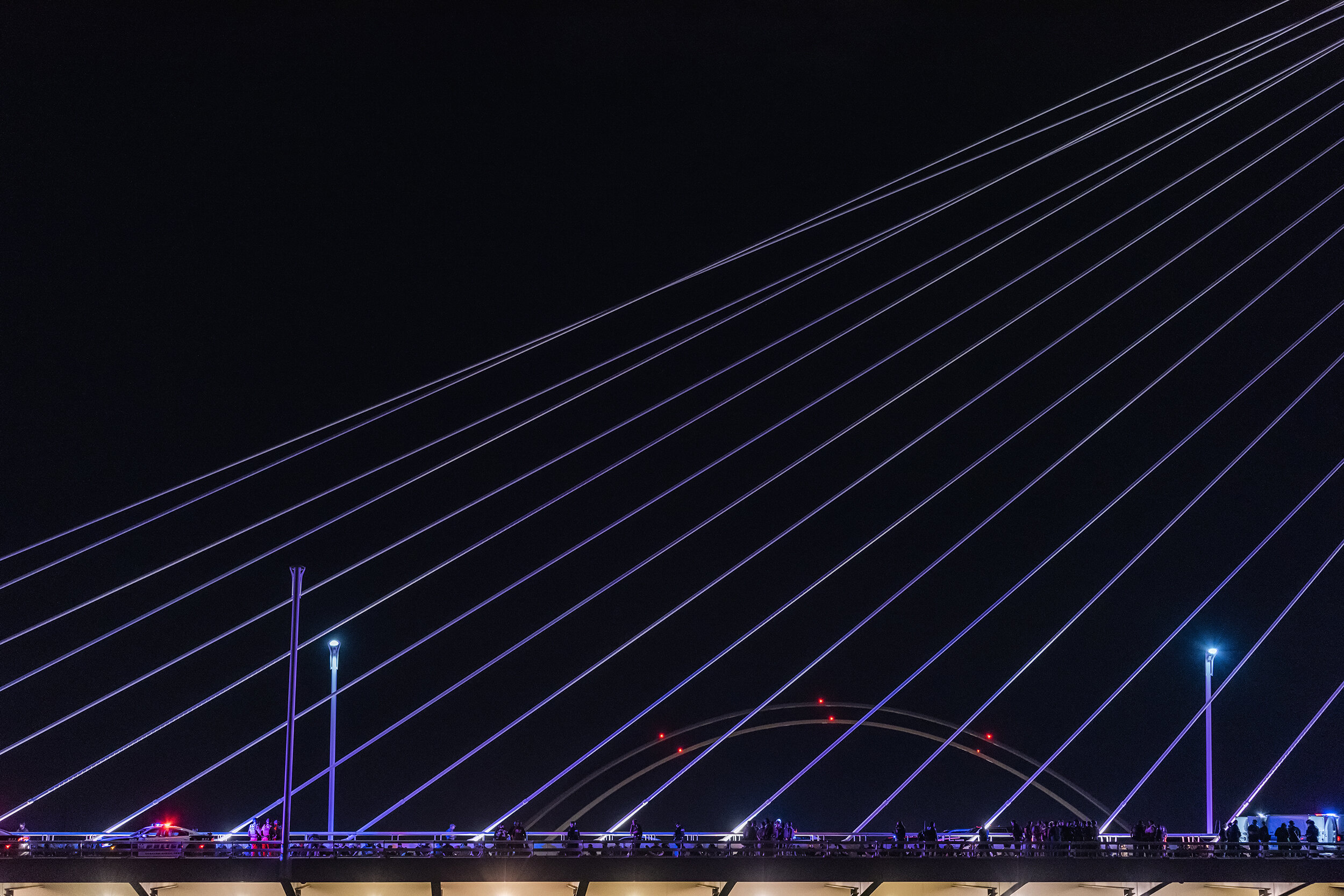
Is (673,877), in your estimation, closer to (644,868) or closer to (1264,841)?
(644,868)

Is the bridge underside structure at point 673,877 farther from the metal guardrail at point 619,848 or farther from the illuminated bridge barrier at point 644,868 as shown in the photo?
the metal guardrail at point 619,848

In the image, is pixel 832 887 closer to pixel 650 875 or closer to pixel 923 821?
pixel 650 875

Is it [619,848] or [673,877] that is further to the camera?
[619,848]

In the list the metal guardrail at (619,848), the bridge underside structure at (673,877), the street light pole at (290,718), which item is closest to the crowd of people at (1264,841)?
the metal guardrail at (619,848)

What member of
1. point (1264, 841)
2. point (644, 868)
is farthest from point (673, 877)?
point (1264, 841)

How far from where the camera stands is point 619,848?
81.9 feet

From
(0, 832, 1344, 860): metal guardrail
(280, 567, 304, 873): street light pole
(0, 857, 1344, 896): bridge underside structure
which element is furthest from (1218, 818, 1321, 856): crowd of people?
(280, 567, 304, 873): street light pole

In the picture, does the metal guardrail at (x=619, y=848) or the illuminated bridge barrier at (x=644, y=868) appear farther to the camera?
the metal guardrail at (x=619, y=848)

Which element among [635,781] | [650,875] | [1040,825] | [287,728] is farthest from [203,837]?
[635,781]

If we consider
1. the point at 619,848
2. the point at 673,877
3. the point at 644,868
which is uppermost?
the point at 619,848

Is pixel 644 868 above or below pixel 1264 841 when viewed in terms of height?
Answer: above

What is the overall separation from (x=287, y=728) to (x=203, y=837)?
3.91 m

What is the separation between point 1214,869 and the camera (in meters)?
24.9

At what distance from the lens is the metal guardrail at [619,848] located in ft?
78.5
